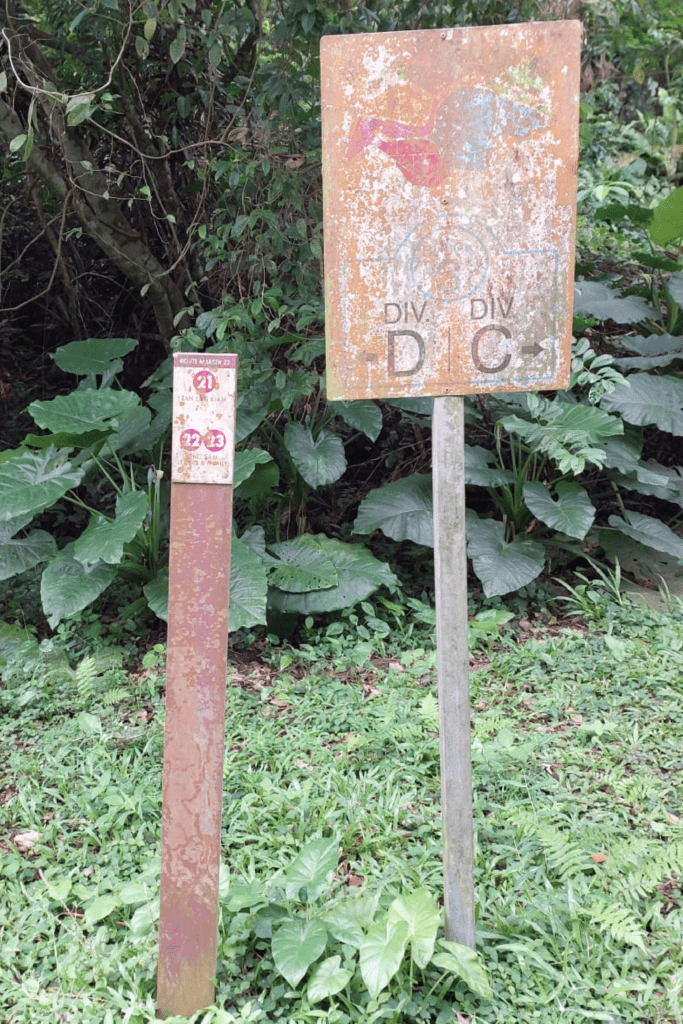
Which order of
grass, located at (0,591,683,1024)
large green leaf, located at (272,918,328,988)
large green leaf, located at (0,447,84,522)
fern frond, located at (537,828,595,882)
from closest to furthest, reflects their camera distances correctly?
1. large green leaf, located at (272,918,328,988)
2. grass, located at (0,591,683,1024)
3. fern frond, located at (537,828,595,882)
4. large green leaf, located at (0,447,84,522)

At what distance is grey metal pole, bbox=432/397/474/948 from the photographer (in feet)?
6.29

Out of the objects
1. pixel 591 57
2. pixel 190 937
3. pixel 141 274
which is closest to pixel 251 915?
pixel 190 937

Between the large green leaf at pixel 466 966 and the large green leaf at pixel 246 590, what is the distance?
154cm

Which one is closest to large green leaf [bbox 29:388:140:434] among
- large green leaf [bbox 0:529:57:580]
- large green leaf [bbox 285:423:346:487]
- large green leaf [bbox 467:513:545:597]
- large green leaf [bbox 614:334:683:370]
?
large green leaf [bbox 0:529:57:580]

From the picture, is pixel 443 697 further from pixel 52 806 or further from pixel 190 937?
pixel 52 806

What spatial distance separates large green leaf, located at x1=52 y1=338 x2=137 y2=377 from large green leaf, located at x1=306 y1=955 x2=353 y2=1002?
3.44m

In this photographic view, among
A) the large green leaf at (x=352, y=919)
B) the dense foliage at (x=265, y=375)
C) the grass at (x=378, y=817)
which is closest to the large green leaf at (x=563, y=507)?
the dense foliage at (x=265, y=375)

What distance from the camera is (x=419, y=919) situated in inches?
74.7

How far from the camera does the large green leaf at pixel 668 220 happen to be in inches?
186

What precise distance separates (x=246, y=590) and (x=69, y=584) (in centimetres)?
71

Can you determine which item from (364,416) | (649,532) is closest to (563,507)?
(649,532)

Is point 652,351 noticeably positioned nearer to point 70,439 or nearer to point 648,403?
point 648,403

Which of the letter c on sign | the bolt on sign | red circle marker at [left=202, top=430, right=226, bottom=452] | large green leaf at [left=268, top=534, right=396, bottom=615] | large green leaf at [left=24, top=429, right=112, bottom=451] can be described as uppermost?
the bolt on sign

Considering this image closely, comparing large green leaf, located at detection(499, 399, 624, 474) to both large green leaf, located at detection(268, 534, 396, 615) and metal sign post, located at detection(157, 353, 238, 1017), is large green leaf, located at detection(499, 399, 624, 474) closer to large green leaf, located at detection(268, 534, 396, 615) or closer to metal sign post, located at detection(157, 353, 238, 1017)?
large green leaf, located at detection(268, 534, 396, 615)
